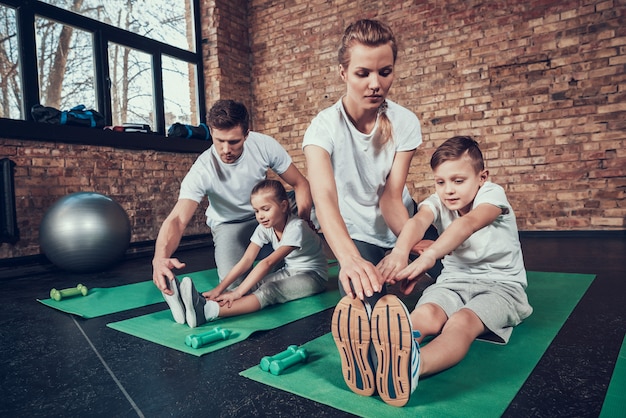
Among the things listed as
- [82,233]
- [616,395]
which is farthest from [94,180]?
[616,395]

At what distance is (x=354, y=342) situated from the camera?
105 cm

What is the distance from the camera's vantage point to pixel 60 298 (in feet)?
8.04

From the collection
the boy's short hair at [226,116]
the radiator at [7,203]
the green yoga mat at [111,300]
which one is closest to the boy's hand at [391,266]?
the boy's short hair at [226,116]

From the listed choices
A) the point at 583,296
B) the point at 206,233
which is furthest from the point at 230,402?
the point at 206,233

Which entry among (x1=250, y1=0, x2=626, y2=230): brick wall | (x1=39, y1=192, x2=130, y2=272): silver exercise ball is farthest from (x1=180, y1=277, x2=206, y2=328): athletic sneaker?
(x1=250, y1=0, x2=626, y2=230): brick wall

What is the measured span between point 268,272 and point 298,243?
0.86 ft

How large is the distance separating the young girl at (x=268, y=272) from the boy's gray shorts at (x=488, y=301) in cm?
78

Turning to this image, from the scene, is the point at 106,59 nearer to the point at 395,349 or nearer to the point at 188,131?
the point at 188,131

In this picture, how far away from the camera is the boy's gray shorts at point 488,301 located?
4.53 ft

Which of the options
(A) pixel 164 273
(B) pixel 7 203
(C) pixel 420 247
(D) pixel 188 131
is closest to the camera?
(C) pixel 420 247

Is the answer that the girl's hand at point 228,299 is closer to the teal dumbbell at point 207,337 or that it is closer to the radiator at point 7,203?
the teal dumbbell at point 207,337

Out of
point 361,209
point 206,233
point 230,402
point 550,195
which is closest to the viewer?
point 230,402

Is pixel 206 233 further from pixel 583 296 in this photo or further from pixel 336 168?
pixel 583 296

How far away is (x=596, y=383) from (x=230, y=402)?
1.00 m
